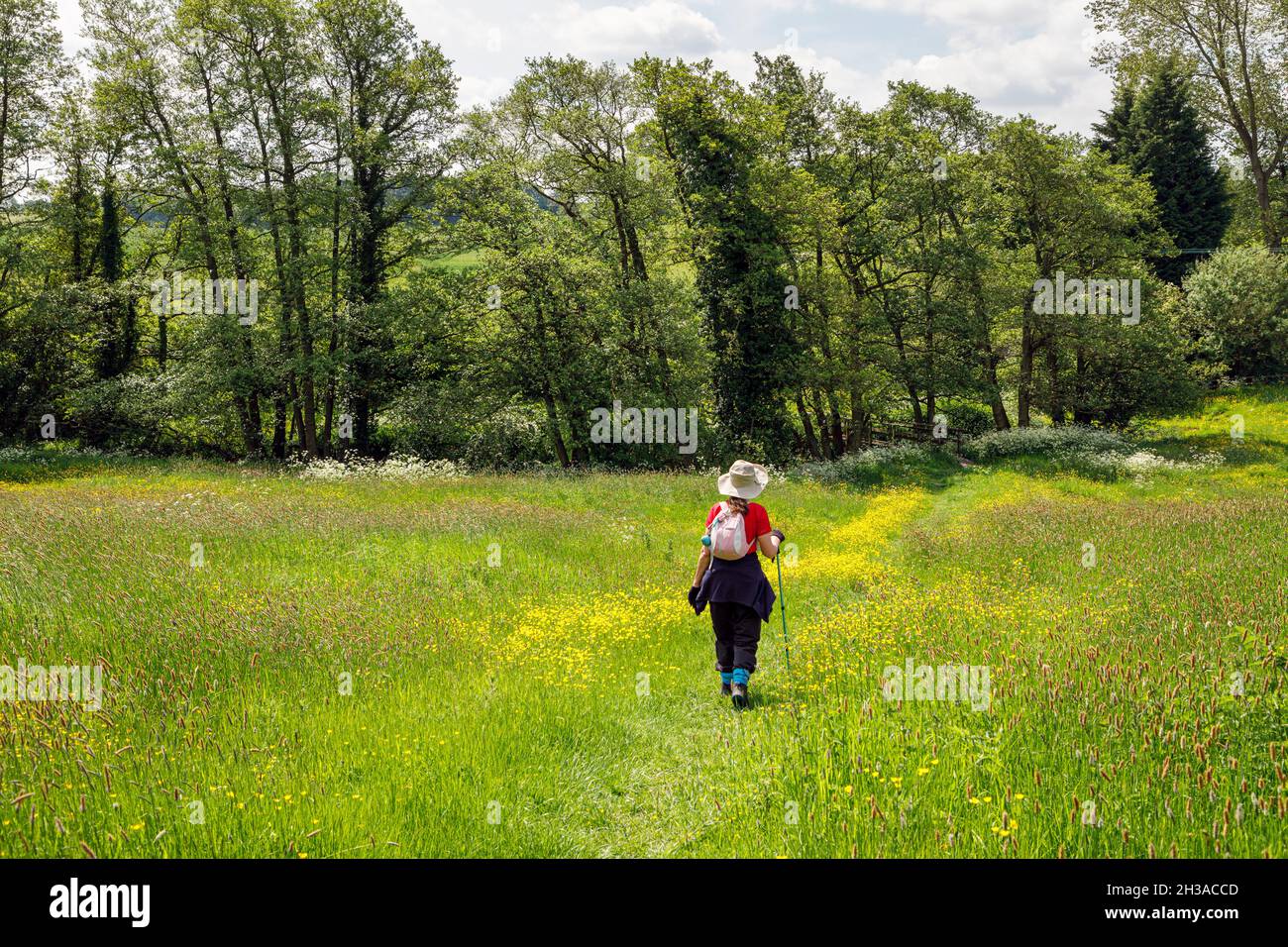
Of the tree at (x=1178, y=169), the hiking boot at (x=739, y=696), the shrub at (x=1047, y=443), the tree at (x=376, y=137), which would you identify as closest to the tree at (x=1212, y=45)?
the tree at (x=1178, y=169)

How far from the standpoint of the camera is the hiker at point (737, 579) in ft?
22.4

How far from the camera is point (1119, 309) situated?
29.3 meters

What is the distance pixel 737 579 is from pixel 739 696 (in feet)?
3.80

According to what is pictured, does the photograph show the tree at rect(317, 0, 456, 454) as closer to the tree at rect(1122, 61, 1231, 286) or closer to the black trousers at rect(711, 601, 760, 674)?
the black trousers at rect(711, 601, 760, 674)

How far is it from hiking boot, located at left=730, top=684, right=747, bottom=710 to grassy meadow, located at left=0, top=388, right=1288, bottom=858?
0.63 ft

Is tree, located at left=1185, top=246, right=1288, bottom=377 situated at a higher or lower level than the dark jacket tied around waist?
higher

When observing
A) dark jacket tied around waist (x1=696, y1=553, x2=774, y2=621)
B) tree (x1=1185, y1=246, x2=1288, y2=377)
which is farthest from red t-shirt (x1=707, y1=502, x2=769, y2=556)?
tree (x1=1185, y1=246, x2=1288, y2=377)

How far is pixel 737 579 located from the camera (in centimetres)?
691

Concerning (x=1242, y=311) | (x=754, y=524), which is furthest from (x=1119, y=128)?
(x=754, y=524)

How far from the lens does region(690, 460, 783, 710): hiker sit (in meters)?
6.84

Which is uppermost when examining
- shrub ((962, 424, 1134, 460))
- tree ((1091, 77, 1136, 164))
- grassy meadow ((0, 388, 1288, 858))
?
tree ((1091, 77, 1136, 164))

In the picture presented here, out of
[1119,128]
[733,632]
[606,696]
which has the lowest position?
[606,696]

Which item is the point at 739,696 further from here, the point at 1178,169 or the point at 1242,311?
the point at 1178,169

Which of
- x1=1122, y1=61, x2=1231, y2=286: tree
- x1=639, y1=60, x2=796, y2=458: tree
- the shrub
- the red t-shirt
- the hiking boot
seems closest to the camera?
the hiking boot
